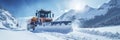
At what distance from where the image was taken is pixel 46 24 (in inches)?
849

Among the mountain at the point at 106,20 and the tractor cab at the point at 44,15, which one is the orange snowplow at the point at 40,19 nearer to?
the tractor cab at the point at 44,15

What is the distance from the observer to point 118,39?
10.4 metres

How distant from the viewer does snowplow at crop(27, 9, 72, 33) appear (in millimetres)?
18717

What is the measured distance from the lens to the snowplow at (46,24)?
61.4 feet

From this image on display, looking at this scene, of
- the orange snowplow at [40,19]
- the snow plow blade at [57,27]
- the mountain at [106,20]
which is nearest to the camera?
the snow plow blade at [57,27]

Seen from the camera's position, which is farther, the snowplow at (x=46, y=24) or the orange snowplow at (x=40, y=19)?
the orange snowplow at (x=40, y=19)

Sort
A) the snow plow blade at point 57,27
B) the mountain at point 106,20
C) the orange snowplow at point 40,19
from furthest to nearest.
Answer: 1. the mountain at point 106,20
2. the orange snowplow at point 40,19
3. the snow plow blade at point 57,27

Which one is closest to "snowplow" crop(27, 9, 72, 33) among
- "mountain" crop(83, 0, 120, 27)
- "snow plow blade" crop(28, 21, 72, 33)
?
"snow plow blade" crop(28, 21, 72, 33)

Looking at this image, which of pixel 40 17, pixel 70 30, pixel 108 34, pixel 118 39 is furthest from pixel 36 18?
pixel 118 39

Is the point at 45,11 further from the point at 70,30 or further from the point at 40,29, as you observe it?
the point at 70,30

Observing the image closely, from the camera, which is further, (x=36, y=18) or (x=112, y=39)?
(x=36, y=18)

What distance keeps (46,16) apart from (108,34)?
15.0 meters

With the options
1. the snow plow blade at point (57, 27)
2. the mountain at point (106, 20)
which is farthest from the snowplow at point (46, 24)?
the mountain at point (106, 20)

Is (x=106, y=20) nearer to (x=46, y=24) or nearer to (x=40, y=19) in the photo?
(x=40, y=19)
